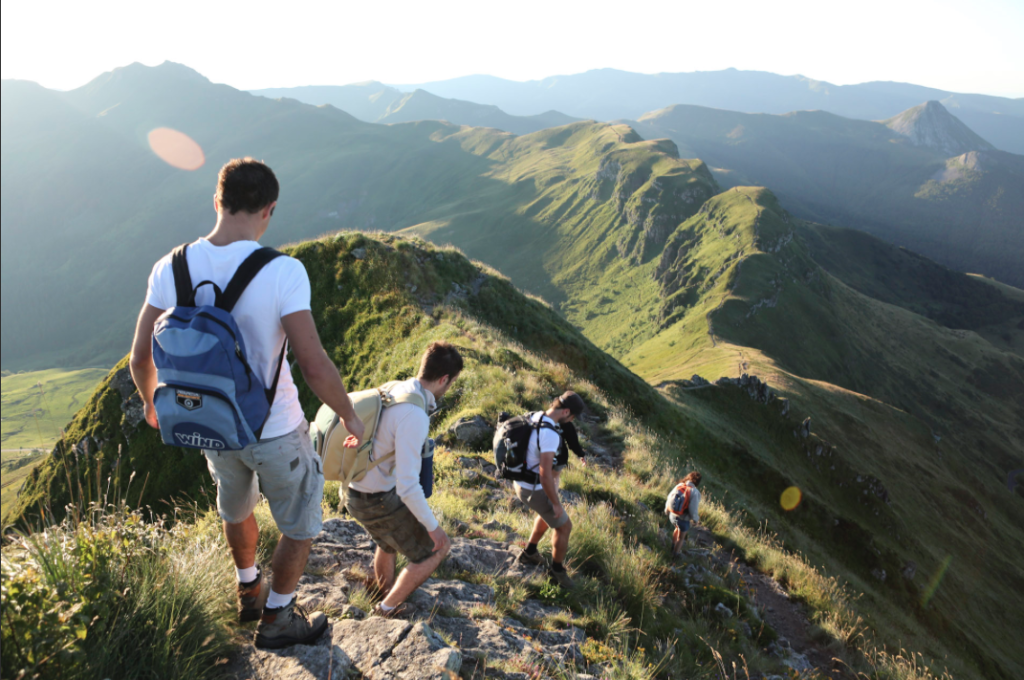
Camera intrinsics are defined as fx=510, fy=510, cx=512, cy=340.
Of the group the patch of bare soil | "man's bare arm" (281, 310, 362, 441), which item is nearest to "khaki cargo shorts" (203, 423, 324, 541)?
"man's bare arm" (281, 310, 362, 441)

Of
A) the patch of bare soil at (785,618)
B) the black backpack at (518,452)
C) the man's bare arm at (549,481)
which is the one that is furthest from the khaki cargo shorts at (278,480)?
the patch of bare soil at (785,618)

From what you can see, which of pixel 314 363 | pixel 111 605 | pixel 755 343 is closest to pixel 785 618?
pixel 314 363

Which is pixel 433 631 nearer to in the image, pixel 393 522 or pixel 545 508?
pixel 393 522

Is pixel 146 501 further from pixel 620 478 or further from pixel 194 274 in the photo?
pixel 194 274

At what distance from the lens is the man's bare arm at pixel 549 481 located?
17.7 feet

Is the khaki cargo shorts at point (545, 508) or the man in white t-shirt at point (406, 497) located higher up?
Result: the man in white t-shirt at point (406, 497)

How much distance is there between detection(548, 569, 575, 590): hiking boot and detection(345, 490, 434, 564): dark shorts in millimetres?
2014

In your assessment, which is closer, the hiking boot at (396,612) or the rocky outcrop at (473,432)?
the hiking boot at (396,612)

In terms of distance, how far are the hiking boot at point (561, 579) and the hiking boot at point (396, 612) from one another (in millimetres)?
1831

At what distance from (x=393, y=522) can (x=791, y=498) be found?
84.6ft

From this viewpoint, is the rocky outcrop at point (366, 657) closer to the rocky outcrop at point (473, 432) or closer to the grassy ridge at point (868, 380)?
the rocky outcrop at point (473, 432)

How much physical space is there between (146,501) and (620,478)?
13.1 meters

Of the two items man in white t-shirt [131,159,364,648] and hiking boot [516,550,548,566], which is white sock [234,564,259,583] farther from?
hiking boot [516,550,548,566]

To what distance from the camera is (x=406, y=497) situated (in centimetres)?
362
